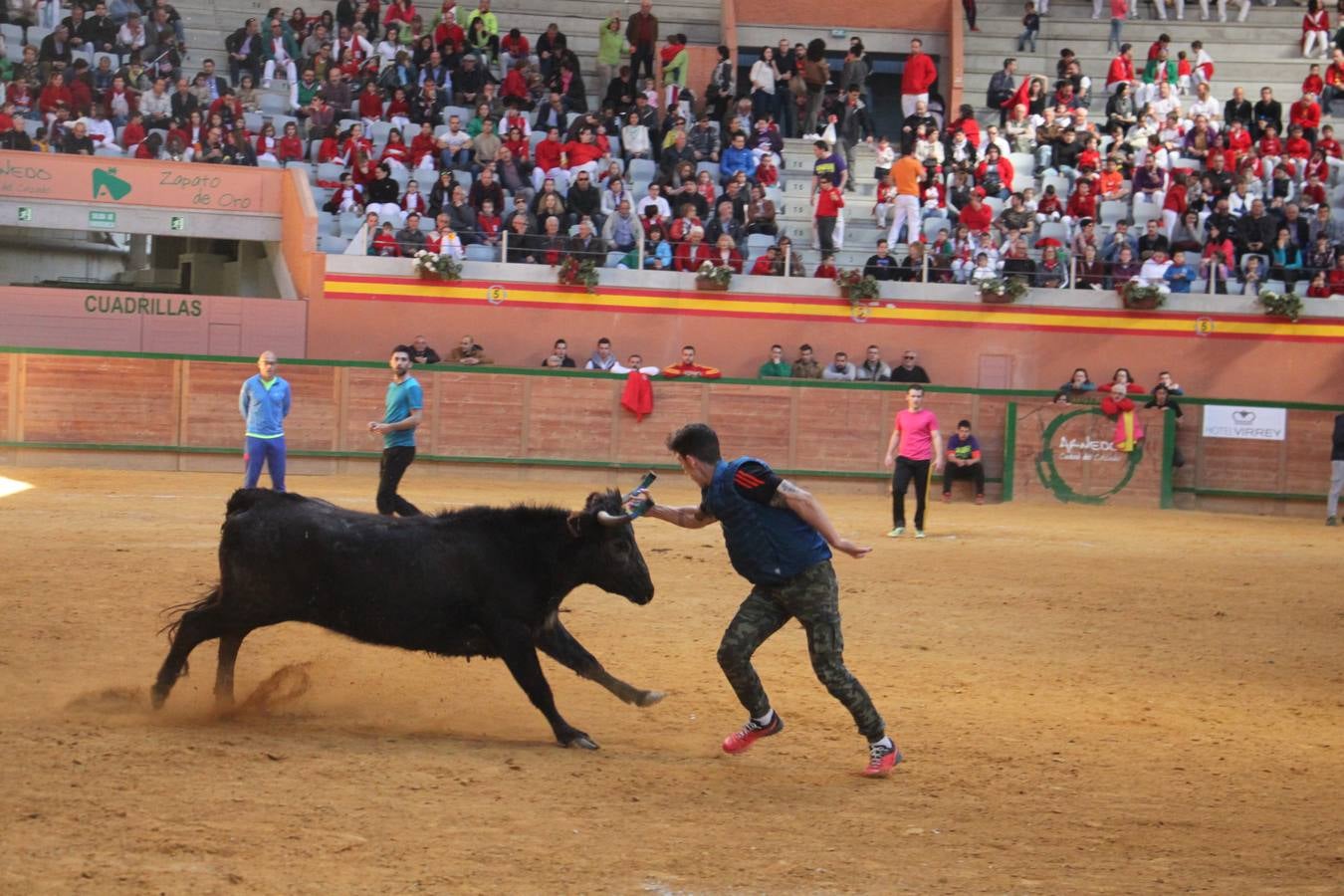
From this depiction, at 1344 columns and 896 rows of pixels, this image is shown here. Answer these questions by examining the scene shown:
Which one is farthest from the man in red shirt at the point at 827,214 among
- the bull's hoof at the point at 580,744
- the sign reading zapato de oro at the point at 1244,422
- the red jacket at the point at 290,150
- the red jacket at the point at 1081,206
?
the bull's hoof at the point at 580,744

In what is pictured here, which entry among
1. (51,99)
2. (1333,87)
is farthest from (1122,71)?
(51,99)

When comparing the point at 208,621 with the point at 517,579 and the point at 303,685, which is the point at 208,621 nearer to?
the point at 303,685

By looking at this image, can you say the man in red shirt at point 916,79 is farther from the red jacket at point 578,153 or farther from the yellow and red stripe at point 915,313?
the red jacket at point 578,153

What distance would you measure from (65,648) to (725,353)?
59.6ft

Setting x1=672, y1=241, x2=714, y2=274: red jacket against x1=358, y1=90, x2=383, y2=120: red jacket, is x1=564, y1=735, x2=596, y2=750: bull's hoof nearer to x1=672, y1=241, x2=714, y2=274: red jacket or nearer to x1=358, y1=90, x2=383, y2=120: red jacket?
x1=672, y1=241, x2=714, y2=274: red jacket

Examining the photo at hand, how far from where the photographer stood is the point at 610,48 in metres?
31.3

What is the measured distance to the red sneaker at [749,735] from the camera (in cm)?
765

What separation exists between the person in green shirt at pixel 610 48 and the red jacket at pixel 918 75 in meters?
5.87

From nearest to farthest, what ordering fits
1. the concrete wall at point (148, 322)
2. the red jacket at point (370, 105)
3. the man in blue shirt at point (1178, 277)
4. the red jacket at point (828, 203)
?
the concrete wall at point (148, 322)
the man in blue shirt at point (1178, 277)
the red jacket at point (828, 203)
the red jacket at point (370, 105)

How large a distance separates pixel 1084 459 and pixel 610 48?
44.2 ft

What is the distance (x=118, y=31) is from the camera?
93.6ft

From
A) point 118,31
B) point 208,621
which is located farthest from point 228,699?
point 118,31

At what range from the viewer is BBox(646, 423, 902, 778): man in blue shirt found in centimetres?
734

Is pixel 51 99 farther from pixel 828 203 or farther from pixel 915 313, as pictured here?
pixel 915 313
